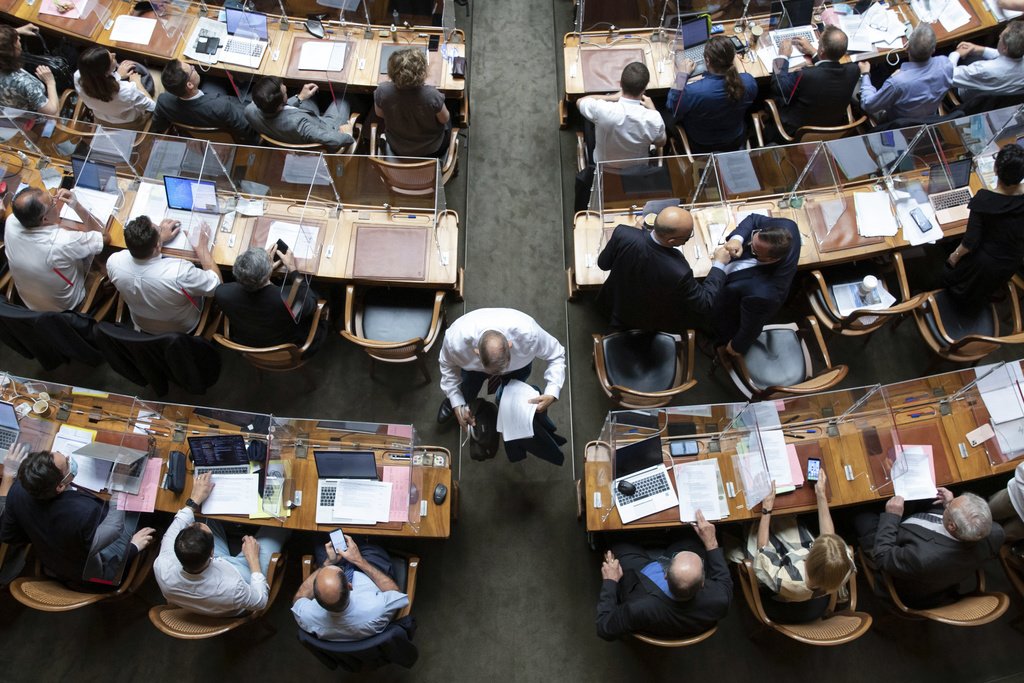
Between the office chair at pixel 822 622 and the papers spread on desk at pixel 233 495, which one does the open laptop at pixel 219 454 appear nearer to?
the papers spread on desk at pixel 233 495

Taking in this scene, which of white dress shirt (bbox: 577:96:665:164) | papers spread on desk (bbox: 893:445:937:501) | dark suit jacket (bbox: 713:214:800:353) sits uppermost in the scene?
white dress shirt (bbox: 577:96:665:164)

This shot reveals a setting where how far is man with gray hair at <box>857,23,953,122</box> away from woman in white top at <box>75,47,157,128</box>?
5.81 m

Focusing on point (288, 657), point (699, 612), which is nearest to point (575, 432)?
point (699, 612)

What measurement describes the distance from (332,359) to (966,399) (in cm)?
442

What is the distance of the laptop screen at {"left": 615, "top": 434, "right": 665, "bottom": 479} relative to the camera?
3.70 m

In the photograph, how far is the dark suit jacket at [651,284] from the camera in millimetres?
3625

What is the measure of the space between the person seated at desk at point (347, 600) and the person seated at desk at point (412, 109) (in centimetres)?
298

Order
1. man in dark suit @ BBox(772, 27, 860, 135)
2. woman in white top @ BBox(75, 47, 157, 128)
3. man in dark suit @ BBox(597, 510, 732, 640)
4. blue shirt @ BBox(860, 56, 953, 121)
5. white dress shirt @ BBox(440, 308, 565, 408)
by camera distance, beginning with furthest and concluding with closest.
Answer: blue shirt @ BBox(860, 56, 953, 121)
man in dark suit @ BBox(772, 27, 860, 135)
woman in white top @ BBox(75, 47, 157, 128)
white dress shirt @ BBox(440, 308, 565, 408)
man in dark suit @ BBox(597, 510, 732, 640)

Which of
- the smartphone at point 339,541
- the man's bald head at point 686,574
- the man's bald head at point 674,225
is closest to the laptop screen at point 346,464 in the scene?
the smartphone at point 339,541

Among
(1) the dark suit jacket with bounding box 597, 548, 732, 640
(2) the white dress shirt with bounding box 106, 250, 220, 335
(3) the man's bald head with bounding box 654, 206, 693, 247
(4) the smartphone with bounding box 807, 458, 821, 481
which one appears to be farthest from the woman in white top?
(4) the smartphone with bounding box 807, 458, 821, 481

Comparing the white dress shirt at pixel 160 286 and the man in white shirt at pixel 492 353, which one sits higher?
the white dress shirt at pixel 160 286

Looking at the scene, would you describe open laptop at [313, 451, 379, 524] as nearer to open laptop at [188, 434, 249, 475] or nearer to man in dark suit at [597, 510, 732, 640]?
open laptop at [188, 434, 249, 475]

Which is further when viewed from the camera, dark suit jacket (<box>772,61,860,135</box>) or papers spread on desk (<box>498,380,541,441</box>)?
dark suit jacket (<box>772,61,860,135</box>)

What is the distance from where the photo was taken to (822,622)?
3.46 meters
